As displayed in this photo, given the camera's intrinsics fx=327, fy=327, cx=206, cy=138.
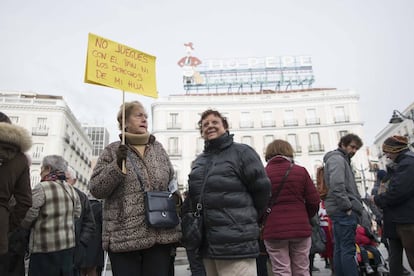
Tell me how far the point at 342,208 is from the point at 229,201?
1913 millimetres

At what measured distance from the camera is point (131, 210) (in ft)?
7.76

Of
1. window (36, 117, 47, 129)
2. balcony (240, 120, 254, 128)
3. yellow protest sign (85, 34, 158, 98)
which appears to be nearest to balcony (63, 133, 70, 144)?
window (36, 117, 47, 129)

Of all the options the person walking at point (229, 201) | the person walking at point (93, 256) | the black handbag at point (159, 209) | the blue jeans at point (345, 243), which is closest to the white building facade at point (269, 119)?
the person walking at point (93, 256)

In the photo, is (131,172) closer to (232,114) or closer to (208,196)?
(208,196)

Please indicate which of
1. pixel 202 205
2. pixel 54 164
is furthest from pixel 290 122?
pixel 202 205

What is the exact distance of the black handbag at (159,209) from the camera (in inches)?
91.3

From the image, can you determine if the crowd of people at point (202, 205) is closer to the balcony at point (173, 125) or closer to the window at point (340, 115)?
the balcony at point (173, 125)

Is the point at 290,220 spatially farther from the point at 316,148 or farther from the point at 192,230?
the point at 316,148

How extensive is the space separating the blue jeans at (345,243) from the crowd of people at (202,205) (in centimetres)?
1

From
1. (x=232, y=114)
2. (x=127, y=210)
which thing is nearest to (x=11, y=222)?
(x=127, y=210)

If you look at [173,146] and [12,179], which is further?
[173,146]

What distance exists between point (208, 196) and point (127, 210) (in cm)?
60

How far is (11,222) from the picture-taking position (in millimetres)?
2451

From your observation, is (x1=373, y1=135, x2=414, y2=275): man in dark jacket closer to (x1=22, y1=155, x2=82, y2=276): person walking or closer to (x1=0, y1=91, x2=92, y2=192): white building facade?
(x1=22, y1=155, x2=82, y2=276): person walking
